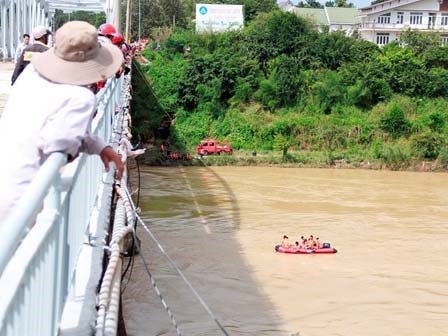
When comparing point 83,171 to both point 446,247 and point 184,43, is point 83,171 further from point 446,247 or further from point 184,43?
point 184,43

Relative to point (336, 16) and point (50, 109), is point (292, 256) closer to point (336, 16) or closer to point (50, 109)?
Answer: point (50, 109)

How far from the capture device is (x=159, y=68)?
34094mm

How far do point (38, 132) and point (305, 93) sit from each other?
31.0m

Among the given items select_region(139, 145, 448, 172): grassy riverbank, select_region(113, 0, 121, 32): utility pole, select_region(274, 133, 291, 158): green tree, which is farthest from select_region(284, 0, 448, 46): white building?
select_region(113, 0, 121, 32): utility pole

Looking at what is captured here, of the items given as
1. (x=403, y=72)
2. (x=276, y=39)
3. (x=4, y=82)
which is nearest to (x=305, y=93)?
(x=276, y=39)

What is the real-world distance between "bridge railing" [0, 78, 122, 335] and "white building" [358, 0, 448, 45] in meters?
43.8

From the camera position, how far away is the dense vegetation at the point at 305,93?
3092 cm

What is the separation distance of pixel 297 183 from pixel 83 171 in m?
22.0

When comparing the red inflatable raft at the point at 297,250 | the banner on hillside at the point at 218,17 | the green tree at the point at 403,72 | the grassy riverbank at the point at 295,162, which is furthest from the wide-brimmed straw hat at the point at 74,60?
the banner on hillside at the point at 218,17

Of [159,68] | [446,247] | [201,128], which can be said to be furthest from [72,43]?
[159,68]

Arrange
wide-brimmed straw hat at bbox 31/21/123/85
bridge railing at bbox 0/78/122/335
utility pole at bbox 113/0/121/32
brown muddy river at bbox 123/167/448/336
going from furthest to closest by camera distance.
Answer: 1. utility pole at bbox 113/0/121/32
2. brown muddy river at bbox 123/167/448/336
3. wide-brimmed straw hat at bbox 31/21/123/85
4. bridge railing at bbox 0/78/122/335

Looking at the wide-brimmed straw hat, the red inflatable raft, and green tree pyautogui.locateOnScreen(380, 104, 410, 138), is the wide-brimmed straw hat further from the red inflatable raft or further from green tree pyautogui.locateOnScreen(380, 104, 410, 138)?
green tree pyautogui.locateOnScreen(380, 104, 410, 138)

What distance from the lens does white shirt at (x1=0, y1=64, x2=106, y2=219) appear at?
2277 mm

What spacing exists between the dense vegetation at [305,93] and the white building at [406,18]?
1024 cm
